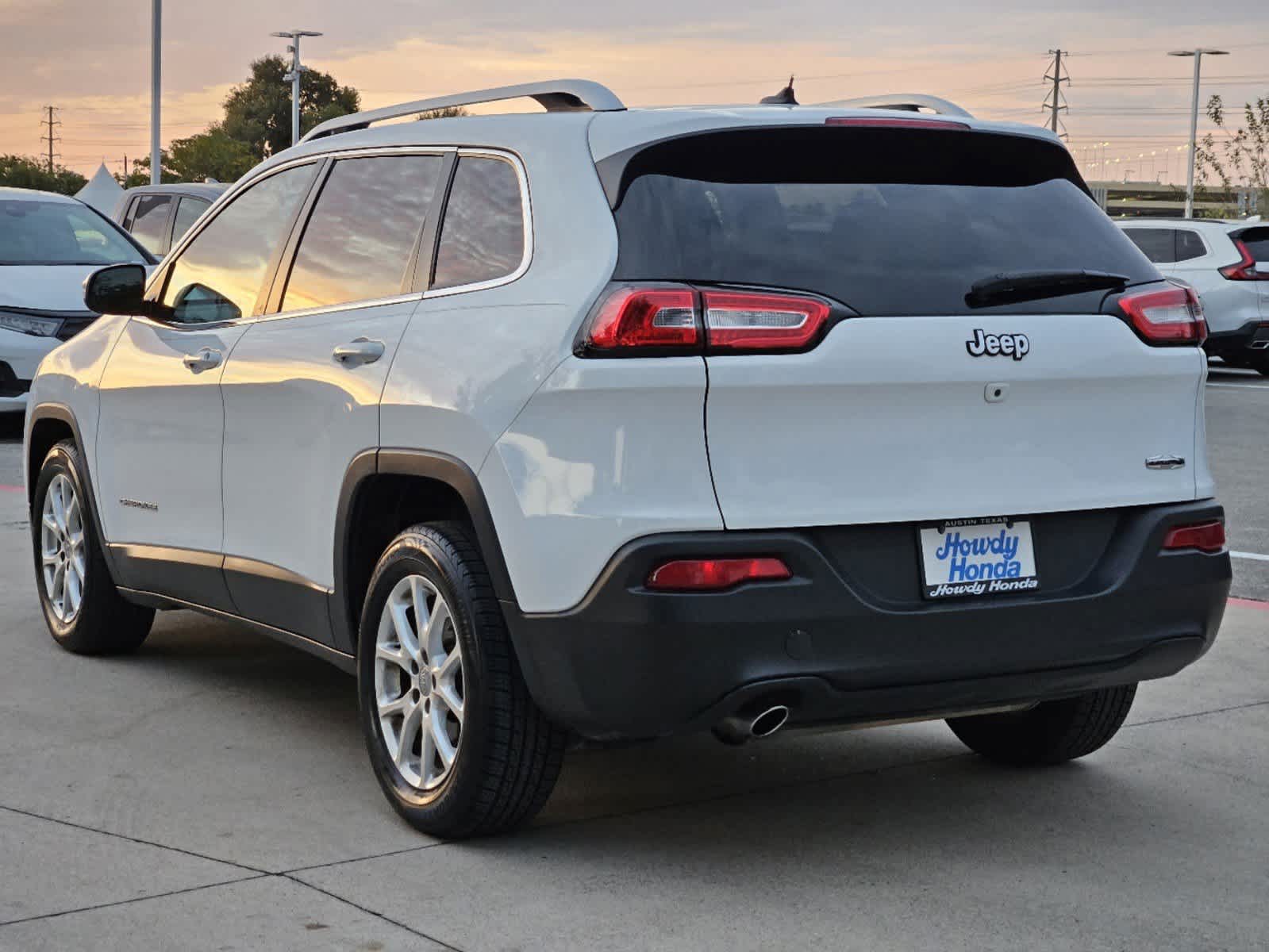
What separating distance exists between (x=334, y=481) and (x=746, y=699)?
1.43 m

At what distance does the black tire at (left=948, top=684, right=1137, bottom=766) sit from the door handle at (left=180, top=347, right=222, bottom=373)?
2.40 meters

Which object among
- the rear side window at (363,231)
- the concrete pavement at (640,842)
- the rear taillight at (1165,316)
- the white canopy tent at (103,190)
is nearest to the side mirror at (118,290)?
the rear side window at (363,231)

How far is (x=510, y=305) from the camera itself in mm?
4309

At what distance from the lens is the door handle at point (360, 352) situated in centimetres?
474

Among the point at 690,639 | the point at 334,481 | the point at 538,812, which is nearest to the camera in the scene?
the point at 690,639

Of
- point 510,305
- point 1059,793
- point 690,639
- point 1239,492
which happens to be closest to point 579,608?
point 690,639

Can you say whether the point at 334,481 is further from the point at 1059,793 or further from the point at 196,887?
the point at 1059,793

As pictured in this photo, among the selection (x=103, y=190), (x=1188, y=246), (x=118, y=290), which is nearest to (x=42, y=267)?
(x=118, y=290)

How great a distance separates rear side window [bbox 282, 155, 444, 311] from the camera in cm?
490

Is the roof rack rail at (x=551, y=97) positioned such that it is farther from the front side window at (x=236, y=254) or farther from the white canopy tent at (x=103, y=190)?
the white canopy tent at (x=103, y=190)

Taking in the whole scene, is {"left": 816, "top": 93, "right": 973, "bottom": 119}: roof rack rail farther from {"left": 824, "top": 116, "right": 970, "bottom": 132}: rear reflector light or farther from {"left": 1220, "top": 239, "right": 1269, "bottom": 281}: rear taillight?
{"left": 1220, "top": 239, "right": 1269, "bottom": 281}: rear taillight

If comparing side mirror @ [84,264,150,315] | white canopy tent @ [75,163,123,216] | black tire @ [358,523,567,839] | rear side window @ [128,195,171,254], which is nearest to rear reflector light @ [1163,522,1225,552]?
black tire @ [358,523,567,839]

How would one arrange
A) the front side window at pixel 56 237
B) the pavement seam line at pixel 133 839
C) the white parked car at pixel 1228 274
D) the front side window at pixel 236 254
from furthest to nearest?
1. the white parked car at pixel 1228 274
2. the front side window at pixel 56 237
3. the front side window at pixel 236 254
4. the pavement seam line at pixel 133 839

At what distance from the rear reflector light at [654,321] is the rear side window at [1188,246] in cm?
1833
